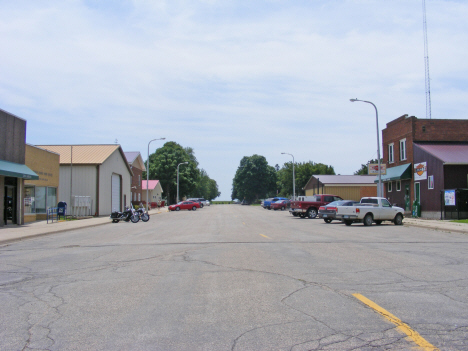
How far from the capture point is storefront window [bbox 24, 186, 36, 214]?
28616 millimetres

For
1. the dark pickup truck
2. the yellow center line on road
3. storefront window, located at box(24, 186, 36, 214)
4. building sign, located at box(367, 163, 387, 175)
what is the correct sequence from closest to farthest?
the yellow center line on road, storefront window, located at box(24, 186, 36, 214), building sign, located at box(367, 163, 387, 175), the dark pickup truck

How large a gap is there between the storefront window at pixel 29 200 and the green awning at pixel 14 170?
352 centimetres

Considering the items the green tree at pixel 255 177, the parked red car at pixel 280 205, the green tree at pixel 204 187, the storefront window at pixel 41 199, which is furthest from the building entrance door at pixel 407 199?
the green tree at pixel 204 187

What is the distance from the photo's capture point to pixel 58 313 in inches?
242

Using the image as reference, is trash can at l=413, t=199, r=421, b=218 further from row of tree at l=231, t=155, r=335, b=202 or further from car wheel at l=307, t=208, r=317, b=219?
row of tree at l=231, t=155, r=335, b=202

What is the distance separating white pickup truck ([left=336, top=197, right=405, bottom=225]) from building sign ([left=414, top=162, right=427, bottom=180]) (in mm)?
6726

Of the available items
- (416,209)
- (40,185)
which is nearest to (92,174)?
(40,185)

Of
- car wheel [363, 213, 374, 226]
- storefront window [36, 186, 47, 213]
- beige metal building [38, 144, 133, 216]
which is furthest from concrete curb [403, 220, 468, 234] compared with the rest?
beige metal building [38, 144, 133, 216]

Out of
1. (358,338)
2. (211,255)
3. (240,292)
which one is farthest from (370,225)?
(358,338)

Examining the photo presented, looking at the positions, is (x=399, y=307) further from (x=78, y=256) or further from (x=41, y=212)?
(x=41, y=212)

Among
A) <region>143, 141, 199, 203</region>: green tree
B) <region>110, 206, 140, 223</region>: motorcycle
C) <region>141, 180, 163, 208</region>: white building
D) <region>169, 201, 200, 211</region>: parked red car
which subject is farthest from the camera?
<region>143, 141, 199, 203</region>: green tree

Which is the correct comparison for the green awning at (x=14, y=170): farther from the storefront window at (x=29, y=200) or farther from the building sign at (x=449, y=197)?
the building sign at (x=449, y=197)

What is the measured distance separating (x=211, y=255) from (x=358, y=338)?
7210mm

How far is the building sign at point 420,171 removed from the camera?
3093 centimetres
